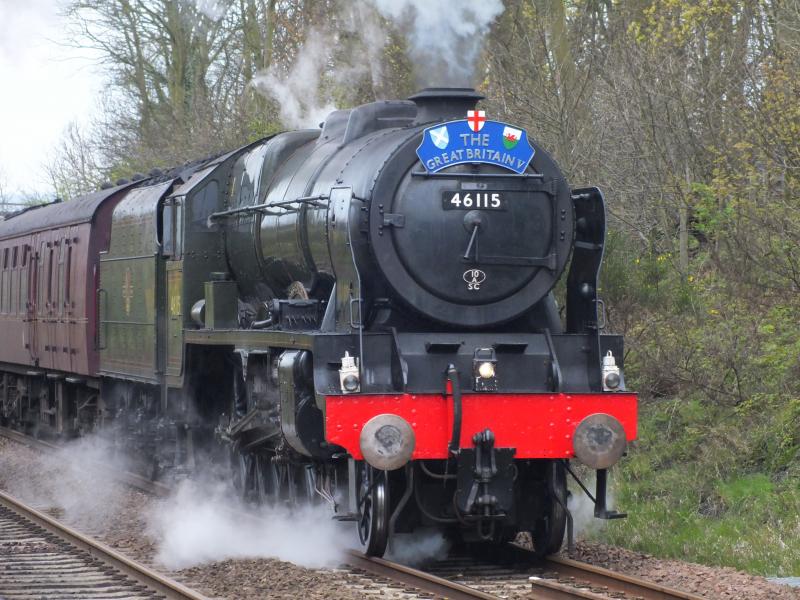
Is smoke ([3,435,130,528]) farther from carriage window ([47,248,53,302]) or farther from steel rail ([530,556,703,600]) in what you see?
steel rail ([530,556,703,600])

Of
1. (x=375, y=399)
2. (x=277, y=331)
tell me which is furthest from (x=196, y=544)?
(x=375, y=399)

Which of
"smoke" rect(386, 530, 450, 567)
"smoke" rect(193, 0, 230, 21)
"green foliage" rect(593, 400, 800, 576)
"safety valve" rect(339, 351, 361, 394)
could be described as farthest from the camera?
"smoke" rect(193, 0, 230, 21)

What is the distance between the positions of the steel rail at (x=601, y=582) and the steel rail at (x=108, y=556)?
1.83m

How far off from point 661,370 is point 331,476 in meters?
4.24

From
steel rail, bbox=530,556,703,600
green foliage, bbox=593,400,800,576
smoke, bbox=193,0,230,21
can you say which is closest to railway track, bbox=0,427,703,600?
steel rail, bbox=530,556,703,600

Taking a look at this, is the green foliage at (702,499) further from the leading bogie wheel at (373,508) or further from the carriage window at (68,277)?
the carriage window at (68,277)

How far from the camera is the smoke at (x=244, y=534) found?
820 cm

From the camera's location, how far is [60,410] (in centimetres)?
1515

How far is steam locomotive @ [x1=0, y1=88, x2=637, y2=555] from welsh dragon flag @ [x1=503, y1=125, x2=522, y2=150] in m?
0.01

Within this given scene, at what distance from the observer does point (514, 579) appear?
7.33 meters

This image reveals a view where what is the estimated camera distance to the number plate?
299 inches

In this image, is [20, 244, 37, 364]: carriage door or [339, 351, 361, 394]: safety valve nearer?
[339, 351, 361, 394]: safety valve

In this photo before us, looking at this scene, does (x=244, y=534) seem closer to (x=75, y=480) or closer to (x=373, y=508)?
(x=373, y=508)

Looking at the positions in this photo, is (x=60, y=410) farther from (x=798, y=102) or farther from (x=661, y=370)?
(x=798, y=102)
